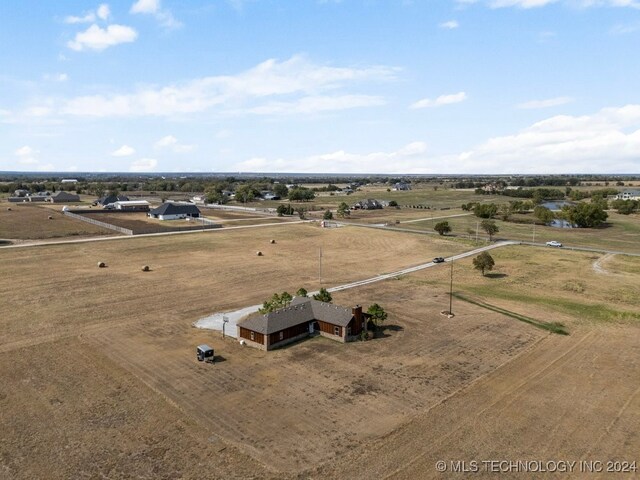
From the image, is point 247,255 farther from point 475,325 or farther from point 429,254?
point 475,325

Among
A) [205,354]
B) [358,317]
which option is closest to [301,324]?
[358,317]

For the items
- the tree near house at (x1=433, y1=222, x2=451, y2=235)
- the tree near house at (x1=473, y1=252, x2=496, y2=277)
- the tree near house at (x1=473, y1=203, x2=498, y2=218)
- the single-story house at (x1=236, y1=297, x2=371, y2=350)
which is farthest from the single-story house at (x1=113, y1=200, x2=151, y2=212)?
the single-story house at (x1=236, y1=297, x2=371, y2=350)

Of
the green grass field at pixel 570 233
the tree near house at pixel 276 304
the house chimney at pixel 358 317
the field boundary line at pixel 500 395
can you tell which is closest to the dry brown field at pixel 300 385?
the field boundary line at pixel 500 395

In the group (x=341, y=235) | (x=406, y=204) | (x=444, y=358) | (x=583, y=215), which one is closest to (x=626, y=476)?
(x=444, y=358)

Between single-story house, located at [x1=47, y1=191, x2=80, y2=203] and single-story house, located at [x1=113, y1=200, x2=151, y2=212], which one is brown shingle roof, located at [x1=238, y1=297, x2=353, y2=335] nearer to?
single-story house, located at [x1=113, y1=200, x2=151, y2=212]

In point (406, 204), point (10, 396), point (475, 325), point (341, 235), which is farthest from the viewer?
point (406, 204)

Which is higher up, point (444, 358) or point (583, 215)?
point (583, 215)
